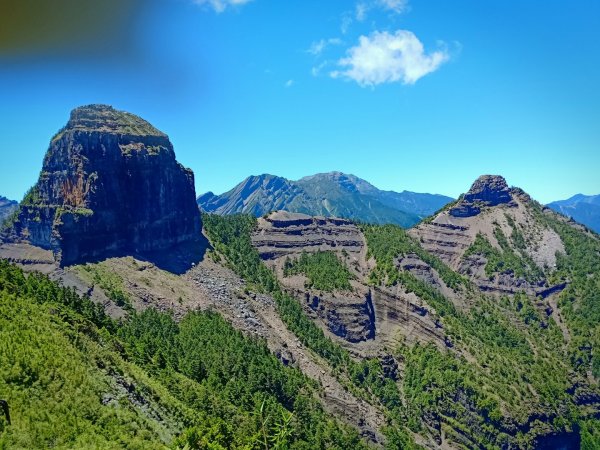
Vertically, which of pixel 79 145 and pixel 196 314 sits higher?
pixel 79 145

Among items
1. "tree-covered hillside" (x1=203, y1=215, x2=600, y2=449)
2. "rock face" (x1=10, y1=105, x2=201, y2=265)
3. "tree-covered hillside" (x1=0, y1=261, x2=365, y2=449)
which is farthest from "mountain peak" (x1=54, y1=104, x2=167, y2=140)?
"tree-covered hillside" (x1=0, y1=261, x2=365, y2=449)

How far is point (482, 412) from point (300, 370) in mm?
65420

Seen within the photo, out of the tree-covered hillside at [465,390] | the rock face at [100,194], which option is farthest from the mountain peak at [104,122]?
the tree-covered hillside at [465,390]

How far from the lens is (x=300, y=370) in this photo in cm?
14775

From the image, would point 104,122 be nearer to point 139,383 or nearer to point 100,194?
point 100,194

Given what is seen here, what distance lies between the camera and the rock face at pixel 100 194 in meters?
162

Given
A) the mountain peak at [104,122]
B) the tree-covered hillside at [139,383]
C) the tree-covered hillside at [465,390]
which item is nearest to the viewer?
the tree-covered hillside at [139,383]

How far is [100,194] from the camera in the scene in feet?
551

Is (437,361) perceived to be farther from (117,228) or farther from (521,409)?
(117,228)

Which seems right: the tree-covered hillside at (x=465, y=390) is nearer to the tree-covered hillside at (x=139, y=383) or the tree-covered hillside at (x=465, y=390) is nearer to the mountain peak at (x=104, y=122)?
the tree-covered hillside at (x=139, y=383)

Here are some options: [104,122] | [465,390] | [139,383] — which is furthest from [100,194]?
[465,390]

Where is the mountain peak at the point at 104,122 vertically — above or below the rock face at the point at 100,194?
above

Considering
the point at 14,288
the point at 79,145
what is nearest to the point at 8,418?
the point at 14,288

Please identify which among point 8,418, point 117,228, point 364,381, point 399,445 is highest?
point 117,228
